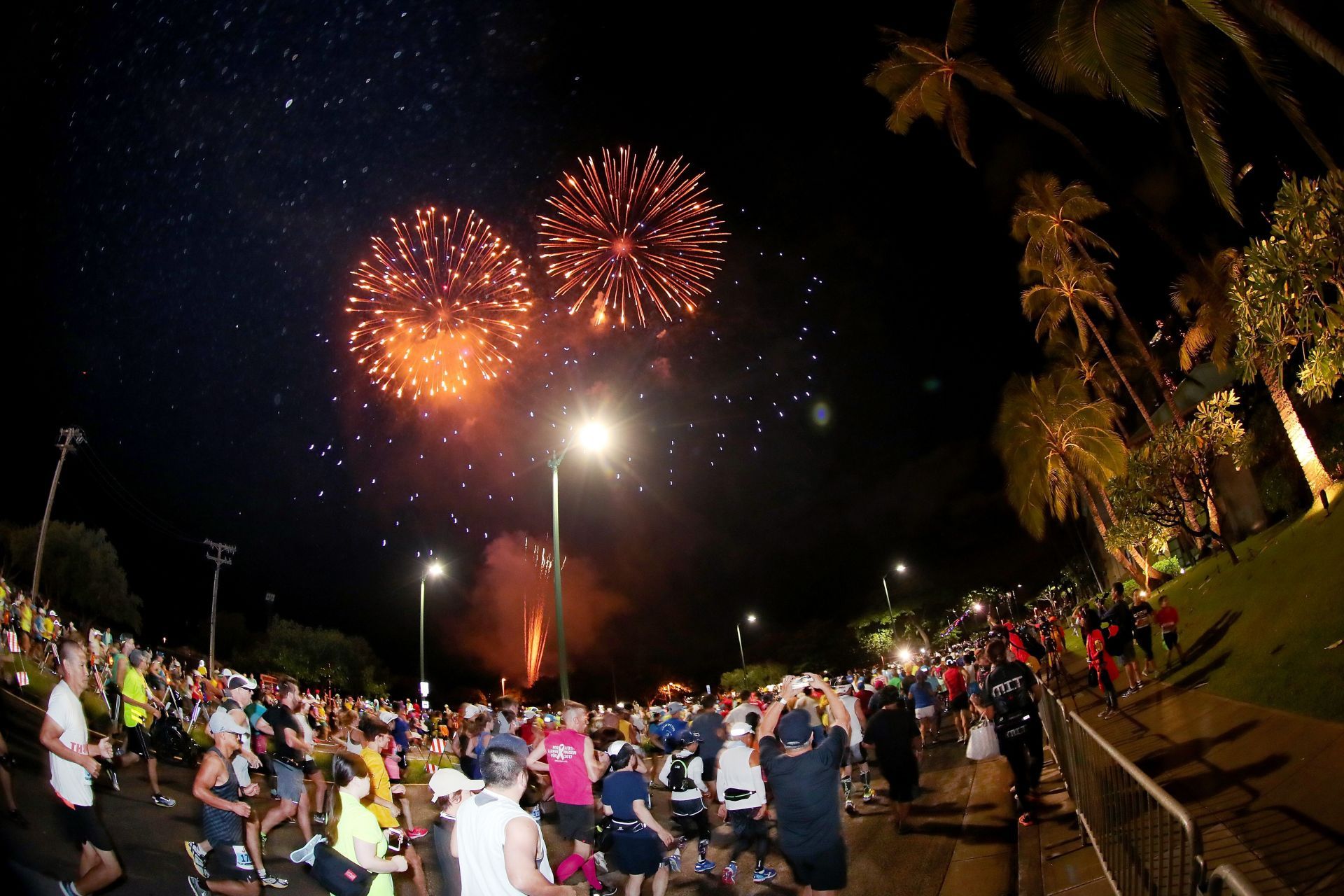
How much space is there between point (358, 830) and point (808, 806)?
10.3 feet

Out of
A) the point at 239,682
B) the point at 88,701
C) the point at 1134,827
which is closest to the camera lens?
the point at 1134,827

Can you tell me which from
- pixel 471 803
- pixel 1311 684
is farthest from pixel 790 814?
pixel 1311 684

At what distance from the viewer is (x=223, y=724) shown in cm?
746

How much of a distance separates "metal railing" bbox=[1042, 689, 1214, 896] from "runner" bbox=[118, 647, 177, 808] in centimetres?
857

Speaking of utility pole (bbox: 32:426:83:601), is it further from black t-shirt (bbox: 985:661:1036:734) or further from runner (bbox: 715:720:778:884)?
black t-shirt (bbox: 985:661:1036:734)

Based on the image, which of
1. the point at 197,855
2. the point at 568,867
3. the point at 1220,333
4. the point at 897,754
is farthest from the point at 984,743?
the point at 1220,333

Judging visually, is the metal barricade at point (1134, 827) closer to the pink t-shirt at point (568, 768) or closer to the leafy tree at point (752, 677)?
the pink t-shirt at point (568, 768)

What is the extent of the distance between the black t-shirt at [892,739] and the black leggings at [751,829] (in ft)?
5.51

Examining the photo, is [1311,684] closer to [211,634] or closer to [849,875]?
[849,875]

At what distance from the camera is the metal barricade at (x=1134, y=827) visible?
12.0 feet

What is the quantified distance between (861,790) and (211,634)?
421 inches

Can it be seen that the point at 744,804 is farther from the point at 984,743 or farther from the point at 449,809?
the point at 449,809

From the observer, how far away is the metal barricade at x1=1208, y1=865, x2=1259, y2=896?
2.76 meters

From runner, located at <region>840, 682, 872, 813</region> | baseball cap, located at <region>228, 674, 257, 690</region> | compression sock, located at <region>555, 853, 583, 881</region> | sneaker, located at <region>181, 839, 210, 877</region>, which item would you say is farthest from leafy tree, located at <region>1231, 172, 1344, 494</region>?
baseball cap, located at <region>228, 674, 257, 690</region>
